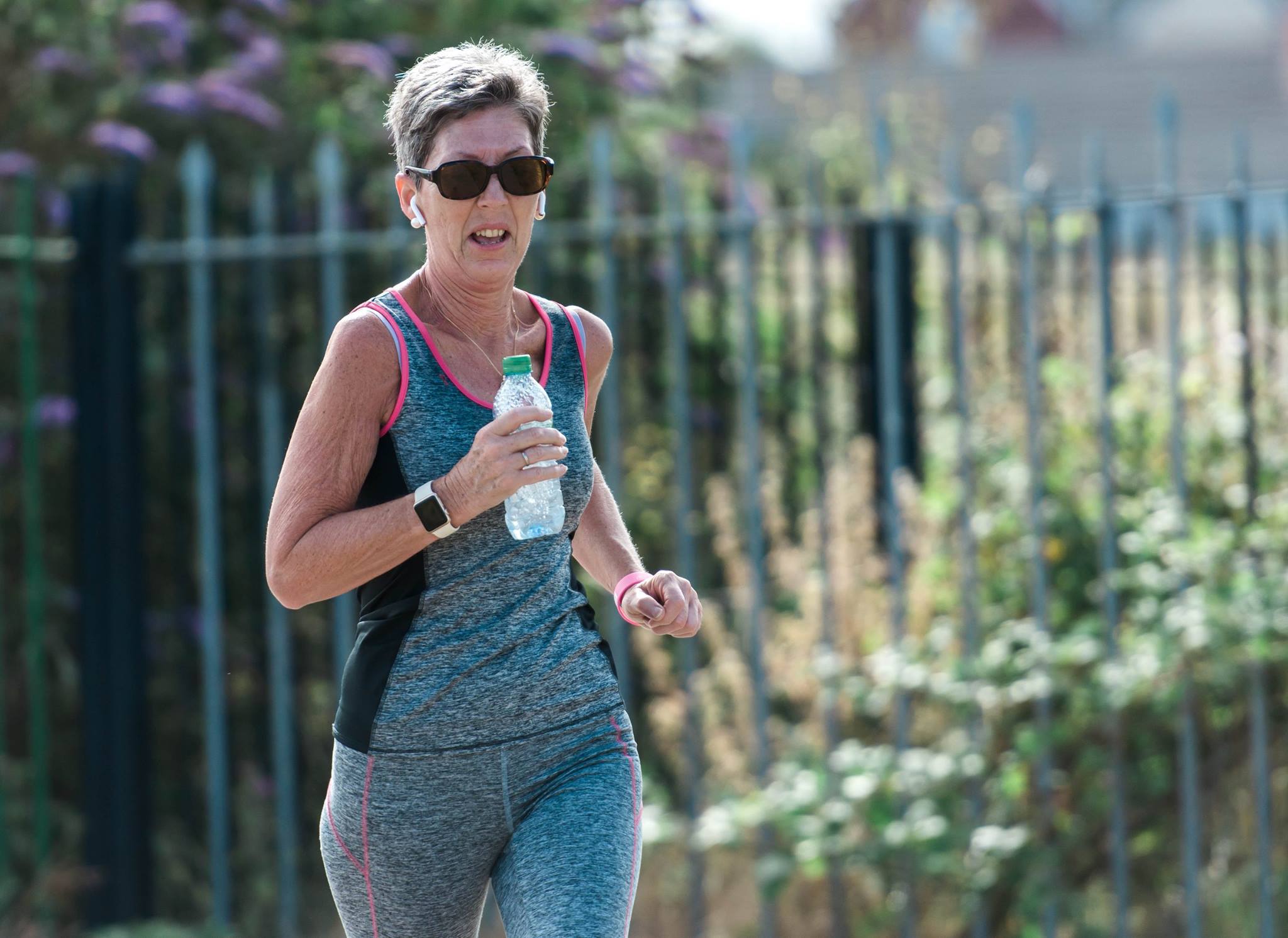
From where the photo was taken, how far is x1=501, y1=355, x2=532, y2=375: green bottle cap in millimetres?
2350

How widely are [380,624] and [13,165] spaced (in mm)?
4240

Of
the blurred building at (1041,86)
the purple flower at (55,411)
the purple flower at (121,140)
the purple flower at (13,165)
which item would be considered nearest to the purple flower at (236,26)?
the purple flower at (121,140)

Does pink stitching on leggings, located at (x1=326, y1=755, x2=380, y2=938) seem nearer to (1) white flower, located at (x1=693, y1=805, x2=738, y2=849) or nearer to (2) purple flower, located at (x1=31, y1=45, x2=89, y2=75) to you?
(1) white flower, located at (x1=693, y1=805, x2=738, y2=849)

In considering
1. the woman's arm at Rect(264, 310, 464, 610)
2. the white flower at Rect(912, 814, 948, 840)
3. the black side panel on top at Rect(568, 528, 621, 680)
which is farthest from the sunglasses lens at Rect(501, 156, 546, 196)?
the white flower at Rect(912, 814, 948, 840)

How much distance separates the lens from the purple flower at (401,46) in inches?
261

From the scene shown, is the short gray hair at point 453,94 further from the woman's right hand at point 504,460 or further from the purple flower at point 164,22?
the purple flower at point 164,22

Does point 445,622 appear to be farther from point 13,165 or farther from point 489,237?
point 13,165

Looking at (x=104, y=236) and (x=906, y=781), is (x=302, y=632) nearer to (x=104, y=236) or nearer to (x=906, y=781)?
(x=104, y=236)

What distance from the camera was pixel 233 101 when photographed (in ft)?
20.2

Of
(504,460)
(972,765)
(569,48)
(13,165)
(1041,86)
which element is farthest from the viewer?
(1041,86)

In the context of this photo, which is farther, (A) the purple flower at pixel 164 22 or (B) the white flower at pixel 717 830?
(A) the purple flower at pixel 164 22

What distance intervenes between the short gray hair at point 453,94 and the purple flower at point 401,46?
169 inches

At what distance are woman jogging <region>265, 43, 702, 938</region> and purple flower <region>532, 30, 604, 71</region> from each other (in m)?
4.17

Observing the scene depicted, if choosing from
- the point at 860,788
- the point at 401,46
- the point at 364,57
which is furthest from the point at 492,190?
the point at 401,46
